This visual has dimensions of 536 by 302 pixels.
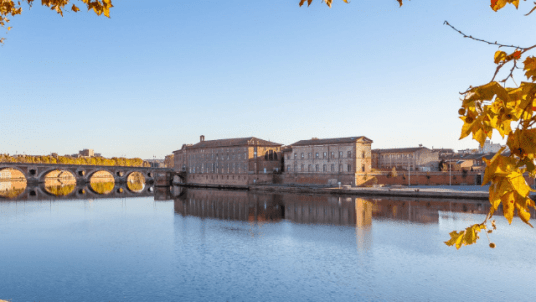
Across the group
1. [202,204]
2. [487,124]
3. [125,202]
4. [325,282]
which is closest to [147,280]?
[325,282]

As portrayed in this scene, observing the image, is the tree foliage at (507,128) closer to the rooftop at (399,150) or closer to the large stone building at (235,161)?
the large stone building at (235,161)

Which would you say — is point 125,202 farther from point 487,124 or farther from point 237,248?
point 487,124

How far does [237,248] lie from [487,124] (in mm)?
23520

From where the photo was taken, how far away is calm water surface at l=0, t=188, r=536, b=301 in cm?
1658

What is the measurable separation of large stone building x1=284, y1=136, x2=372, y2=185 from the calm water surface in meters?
21.9

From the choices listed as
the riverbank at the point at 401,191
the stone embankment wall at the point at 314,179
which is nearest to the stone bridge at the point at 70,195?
the riverbank at the point at 401,191

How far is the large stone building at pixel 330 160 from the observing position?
59.4 meters

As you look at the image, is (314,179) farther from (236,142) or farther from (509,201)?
(509,201)

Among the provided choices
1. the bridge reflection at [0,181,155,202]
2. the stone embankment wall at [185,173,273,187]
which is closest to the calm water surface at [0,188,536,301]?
the bridge reflection at [0,181,155,202]

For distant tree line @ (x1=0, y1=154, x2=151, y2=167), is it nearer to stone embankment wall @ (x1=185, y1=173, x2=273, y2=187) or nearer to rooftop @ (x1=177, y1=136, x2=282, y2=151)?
stone embankment wall @ (x1=185, y1=173, x2=273, y2=187)

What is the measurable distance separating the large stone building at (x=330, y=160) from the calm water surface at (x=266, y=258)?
21894 mm

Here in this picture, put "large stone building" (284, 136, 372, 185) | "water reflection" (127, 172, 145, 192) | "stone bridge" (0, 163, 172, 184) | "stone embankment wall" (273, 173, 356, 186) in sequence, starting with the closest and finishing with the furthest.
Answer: "large stone building" (284, 136, 372, 185) < "stone embankment wall" (273, 173, 356, 186) < "water reflection" (127, 172, 145, 192) < "stone bridge" (0, 163, 172, 184)

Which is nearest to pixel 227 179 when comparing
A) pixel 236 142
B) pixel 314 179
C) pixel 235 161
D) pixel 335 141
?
pixel 235 161

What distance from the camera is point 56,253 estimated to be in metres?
23.3
